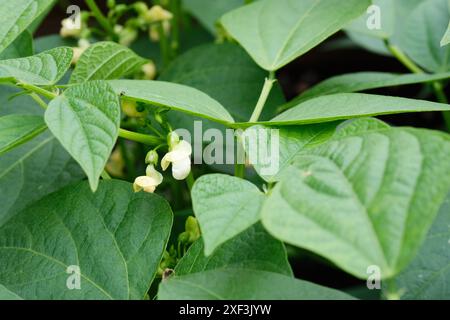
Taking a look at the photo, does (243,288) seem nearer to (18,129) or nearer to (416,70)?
(18,129)

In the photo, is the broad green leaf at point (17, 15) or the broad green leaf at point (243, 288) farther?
the broad green leaf at point (17, 15)

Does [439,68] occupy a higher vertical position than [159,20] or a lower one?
lower

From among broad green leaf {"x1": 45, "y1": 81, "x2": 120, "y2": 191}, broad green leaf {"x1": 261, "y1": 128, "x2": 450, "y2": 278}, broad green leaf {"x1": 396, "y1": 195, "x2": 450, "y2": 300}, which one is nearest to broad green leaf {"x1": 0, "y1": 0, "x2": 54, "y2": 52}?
broad green leaf {"x1": 45, "y1": 81, "x2": 120, "y2": 191}

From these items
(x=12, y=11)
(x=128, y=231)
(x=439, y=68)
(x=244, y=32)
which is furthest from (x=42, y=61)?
(x=439, y=68)

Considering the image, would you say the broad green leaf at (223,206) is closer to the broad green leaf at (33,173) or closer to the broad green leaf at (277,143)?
the broad green leaf at (277,143)

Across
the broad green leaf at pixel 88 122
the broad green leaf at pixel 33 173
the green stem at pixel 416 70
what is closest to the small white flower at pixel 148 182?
the broad green leaf at pixel 88 122

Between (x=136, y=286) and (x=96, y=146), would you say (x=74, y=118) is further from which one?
(x=136, y=286)
